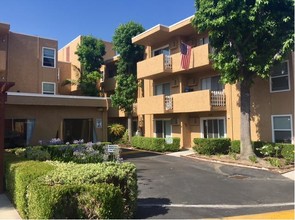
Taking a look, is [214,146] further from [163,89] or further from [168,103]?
[163,89]

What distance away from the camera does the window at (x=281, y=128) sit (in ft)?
51.6

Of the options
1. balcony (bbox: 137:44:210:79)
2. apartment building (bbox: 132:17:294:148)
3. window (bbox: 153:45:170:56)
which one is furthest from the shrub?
window (bbox: 153:45:170:56)

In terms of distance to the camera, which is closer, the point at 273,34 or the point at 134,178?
the point at 134,178

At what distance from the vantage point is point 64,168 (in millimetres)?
7297

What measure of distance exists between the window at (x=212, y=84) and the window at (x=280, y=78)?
3759mm

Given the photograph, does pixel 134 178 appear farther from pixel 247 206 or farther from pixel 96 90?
pixel 96 90

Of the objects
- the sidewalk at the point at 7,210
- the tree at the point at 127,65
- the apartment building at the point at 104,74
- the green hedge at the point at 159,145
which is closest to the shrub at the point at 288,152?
the green hedge at the point at 159,145

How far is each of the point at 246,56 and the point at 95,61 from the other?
60.4ft

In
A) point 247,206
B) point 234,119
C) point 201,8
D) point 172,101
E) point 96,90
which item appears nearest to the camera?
point 247,206

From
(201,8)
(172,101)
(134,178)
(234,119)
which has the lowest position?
(134,178)

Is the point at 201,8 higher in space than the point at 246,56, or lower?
higher

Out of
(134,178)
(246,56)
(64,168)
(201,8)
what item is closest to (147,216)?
(134,178)

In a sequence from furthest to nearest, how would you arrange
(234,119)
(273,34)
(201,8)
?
(234,119)
(201,8)
(273,34)

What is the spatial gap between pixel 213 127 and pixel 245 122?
467cm
